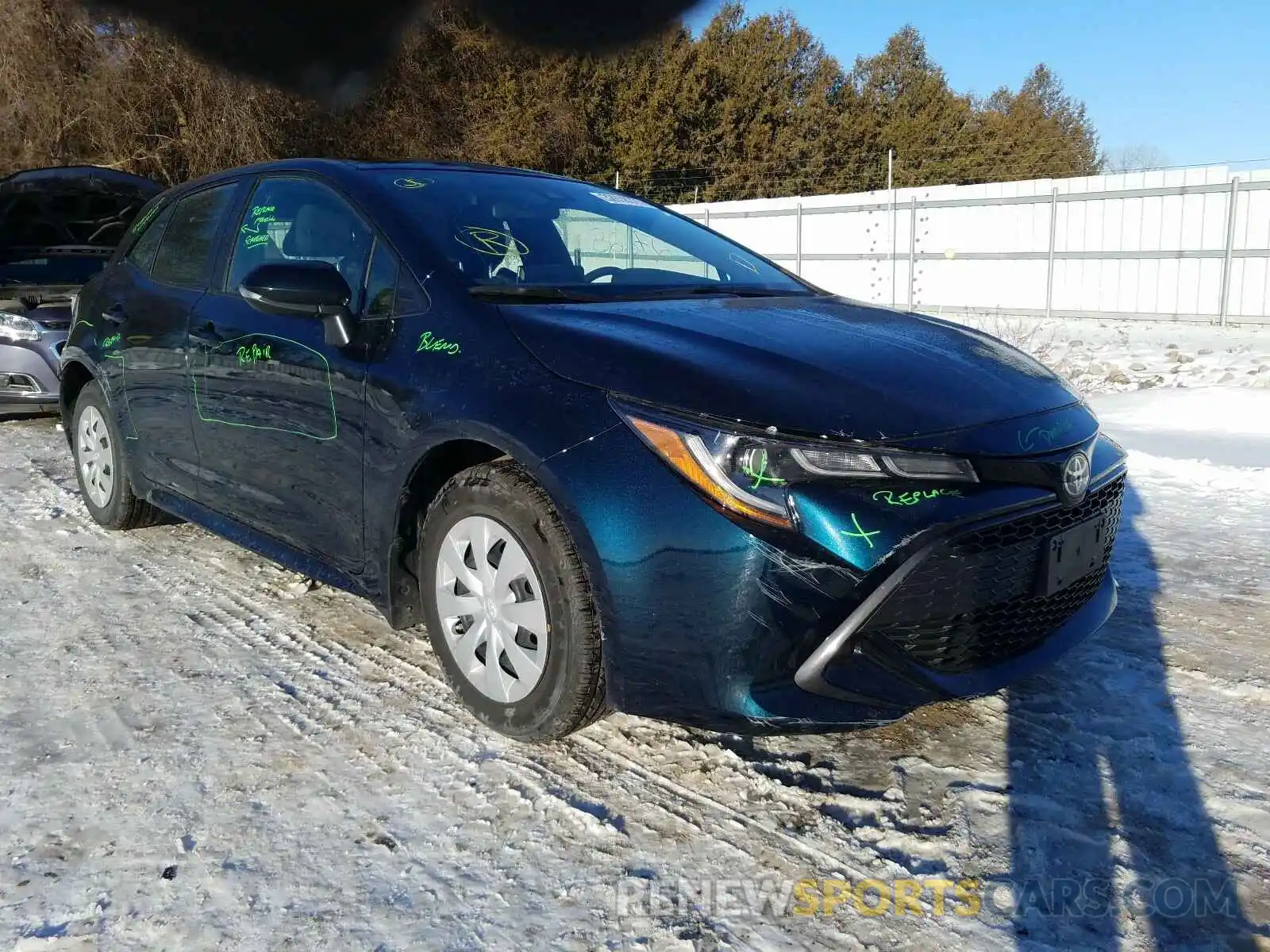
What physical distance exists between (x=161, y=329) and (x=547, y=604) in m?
2.44

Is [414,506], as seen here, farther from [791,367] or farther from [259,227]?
[259,227]

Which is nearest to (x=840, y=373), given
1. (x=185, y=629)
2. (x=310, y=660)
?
(x=310, y=660)

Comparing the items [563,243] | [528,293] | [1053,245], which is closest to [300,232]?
[563,243]

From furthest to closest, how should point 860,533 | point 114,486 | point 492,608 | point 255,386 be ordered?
1. point 114,486
2. point 255,386
3. point 492,608
4. point 860,533

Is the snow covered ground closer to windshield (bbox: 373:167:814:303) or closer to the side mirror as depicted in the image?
the side mirror

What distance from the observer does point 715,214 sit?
20.3 metres

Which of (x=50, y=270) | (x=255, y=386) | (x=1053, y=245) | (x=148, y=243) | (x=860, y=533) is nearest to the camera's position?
(x=860, y=533)

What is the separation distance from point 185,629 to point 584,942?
2240mm

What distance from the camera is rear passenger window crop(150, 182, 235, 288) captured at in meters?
3.95

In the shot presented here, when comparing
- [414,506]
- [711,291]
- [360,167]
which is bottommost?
[414,506]

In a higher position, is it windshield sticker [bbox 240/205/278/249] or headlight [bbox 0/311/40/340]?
windshield sticker [bbox 240/205/278/249]

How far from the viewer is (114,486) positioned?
4.65m

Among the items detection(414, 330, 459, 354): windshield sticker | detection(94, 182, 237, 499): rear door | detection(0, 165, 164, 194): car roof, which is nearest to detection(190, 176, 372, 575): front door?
detection(94, 182, 237, 499): rear door

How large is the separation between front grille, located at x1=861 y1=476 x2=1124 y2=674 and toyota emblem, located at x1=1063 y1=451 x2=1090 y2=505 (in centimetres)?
4
